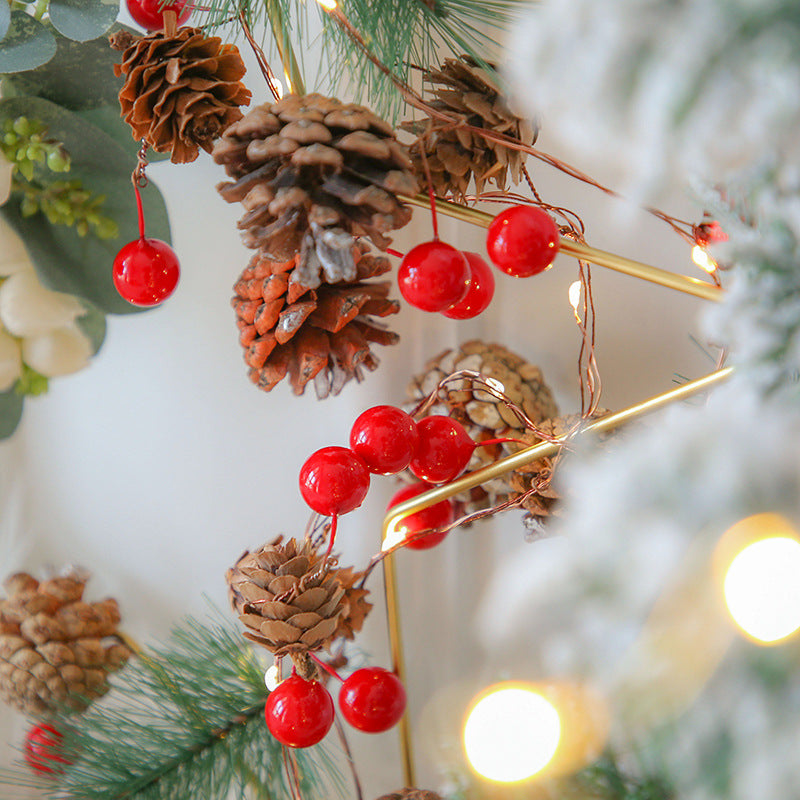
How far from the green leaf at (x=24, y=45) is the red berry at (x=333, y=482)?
0.81ft

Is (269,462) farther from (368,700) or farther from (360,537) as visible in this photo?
(368,700)

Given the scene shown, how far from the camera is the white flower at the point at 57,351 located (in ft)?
1.46

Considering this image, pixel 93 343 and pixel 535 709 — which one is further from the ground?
pixel 93 343

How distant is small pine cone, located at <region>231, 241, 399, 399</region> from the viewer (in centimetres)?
35

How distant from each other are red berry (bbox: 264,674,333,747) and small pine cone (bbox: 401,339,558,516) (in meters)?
0.17

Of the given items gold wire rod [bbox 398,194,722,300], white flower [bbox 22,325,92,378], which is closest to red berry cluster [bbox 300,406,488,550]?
gold wire rod [bbox 398,194,722,300]

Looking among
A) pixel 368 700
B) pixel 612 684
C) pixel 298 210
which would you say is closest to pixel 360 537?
pixel 368 700

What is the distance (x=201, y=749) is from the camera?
410 mm

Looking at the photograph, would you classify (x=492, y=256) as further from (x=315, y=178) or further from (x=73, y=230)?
(x=73, y=230)

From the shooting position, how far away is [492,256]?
1.06 ft

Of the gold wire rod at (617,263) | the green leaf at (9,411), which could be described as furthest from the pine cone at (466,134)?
the green leaf at (9,411)

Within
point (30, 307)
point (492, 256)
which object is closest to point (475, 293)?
point (492, 256)

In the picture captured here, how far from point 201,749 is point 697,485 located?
385mm

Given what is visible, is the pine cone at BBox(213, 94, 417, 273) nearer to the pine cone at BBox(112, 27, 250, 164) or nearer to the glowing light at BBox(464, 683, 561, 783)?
the pine cone at BBox(112, 27, 250, 164)
